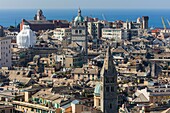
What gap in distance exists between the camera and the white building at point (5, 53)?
94.6m

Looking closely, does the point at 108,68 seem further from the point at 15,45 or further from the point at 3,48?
the point at 15,45

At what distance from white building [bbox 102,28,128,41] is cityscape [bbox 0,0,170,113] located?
0.36 meters

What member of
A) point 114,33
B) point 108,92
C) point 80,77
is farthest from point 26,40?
point 108,92

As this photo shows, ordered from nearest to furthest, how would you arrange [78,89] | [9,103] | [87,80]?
[9,103] < [78,89] < [87,80]

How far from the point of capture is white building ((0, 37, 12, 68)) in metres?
94.6

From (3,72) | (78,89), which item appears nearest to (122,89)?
(78,89)

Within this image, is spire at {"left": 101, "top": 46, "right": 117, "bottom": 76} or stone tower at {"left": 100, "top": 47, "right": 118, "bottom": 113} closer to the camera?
stone tower at {"left": 100, "top": 47, "right": 118, "bottom": 113}

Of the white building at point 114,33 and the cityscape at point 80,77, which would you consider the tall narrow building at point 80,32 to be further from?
the white building at point 114,33

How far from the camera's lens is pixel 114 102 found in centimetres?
4984

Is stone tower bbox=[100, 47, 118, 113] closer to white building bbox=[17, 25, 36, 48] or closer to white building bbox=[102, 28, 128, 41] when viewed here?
white building bbox=[17, 25, 36, 48]

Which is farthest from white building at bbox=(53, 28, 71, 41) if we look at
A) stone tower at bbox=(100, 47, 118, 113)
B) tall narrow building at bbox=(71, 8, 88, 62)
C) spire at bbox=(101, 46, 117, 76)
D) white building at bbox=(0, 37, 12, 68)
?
stone tower at bbox=(100, 47, 118, 113)

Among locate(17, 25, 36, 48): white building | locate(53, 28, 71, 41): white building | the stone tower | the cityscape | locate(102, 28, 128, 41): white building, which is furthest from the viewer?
locate(102, 28, 128, 41): white building

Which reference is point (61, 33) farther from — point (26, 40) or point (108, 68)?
point (108, 68)

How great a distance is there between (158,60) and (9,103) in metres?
47.1
